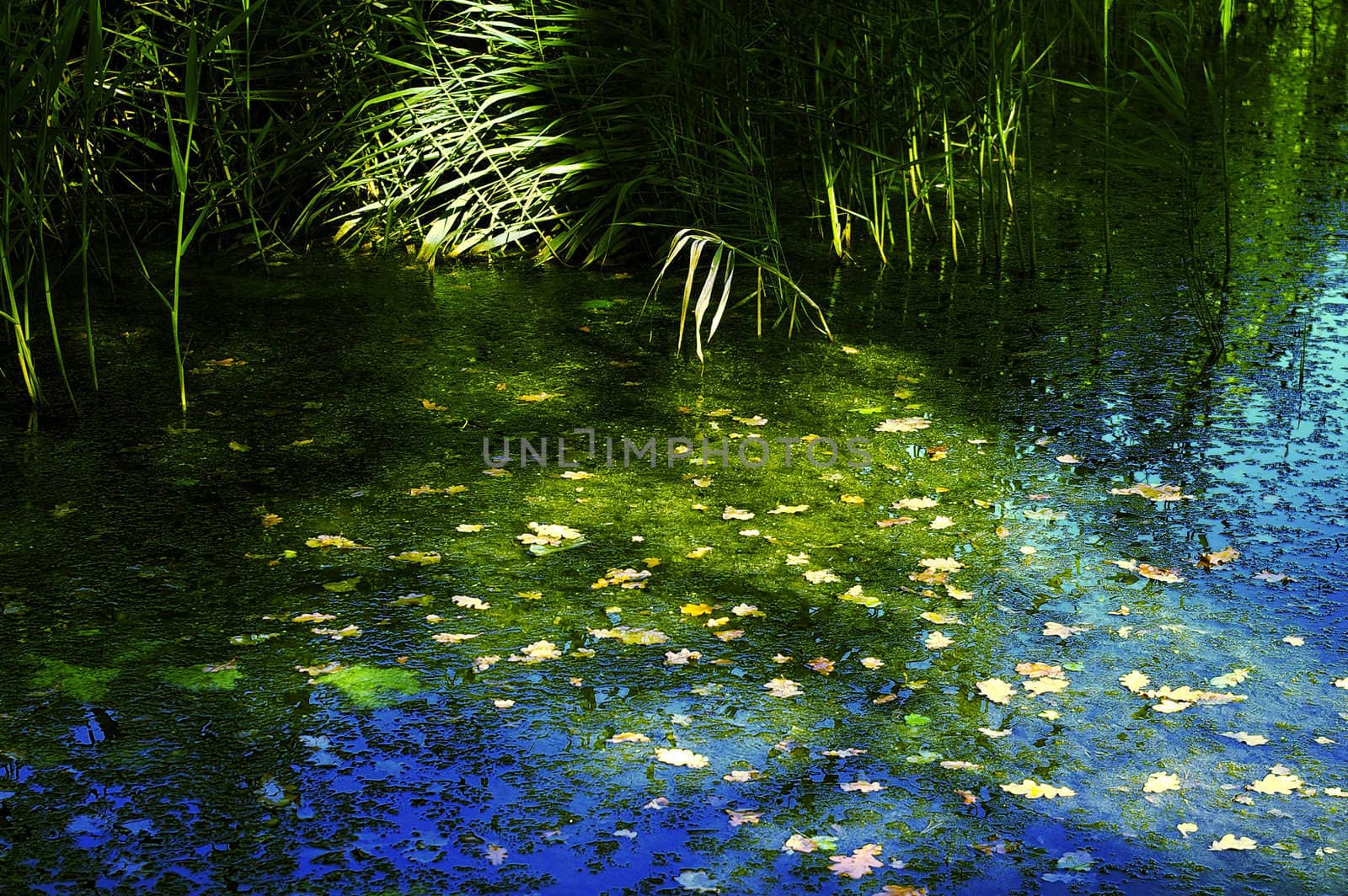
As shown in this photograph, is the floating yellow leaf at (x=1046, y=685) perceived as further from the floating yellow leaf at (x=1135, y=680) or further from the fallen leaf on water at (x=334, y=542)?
the fallen leaf on water at (x=334, y=542)

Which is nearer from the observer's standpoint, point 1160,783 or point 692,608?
point 1160,783

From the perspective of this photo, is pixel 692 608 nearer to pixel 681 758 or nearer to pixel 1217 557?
pixel 681 758

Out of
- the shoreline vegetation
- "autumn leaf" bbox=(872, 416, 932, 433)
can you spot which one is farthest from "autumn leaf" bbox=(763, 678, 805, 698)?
the shoreline vegetation

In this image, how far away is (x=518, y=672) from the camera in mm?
2326

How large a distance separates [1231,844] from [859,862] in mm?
510

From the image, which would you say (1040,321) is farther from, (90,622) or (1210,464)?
(90,622)

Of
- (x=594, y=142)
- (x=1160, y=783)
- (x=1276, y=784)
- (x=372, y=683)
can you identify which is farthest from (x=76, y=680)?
(x=594, y=142)

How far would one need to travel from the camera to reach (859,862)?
1.83 m

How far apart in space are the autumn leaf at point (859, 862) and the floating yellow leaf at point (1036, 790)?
247mm

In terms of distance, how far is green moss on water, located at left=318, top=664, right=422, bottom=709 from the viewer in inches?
88.1

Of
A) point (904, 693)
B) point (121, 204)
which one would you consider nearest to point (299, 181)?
point (121, 204)

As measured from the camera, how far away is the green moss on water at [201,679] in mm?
2262

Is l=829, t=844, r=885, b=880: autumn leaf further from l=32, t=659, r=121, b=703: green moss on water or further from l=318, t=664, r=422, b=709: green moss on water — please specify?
l=32, t=659, r=121, b=703: green moss on water

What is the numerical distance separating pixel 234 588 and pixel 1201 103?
17.8ft
